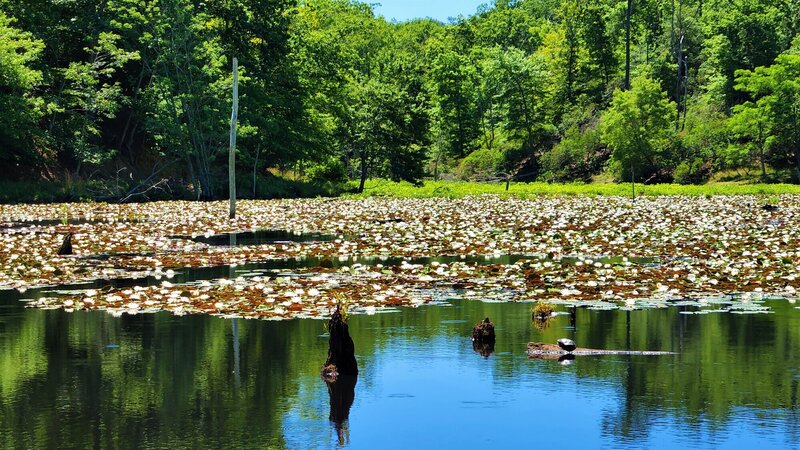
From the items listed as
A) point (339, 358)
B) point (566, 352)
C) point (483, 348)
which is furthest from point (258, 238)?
point (339, 358)

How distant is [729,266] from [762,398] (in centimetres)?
988

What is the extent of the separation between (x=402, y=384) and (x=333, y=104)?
60.9 meters

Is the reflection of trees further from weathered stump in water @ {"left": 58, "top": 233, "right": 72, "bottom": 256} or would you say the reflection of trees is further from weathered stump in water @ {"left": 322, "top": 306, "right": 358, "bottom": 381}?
weathered stump in water @ {"left": 58, "top": 233, "right": 72, "bottom": 256}

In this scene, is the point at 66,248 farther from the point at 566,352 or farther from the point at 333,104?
the point at 333,104

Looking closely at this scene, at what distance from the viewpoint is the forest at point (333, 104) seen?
56.0 metres

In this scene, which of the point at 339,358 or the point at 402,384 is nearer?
the point at 402,384

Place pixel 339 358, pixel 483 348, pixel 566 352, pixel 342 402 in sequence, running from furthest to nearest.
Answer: pixel 483 348
pixel 566 352
pixel 339 358
pixel 342 402

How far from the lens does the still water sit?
26.9 feet

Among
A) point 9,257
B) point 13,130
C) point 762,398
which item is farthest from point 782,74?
point 762,398

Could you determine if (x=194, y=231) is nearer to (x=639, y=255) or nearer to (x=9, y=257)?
(x=9, y=257)

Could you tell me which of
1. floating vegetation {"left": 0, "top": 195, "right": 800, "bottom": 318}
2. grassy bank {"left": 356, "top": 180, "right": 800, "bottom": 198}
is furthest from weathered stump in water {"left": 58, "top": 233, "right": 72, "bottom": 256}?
grassy bank {"left": 356, "top": 180, "right": 800, "bottom": 198}

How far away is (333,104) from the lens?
69.9 metres

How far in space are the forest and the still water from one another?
38.1 metres

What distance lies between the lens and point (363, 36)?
12175 centimetres
